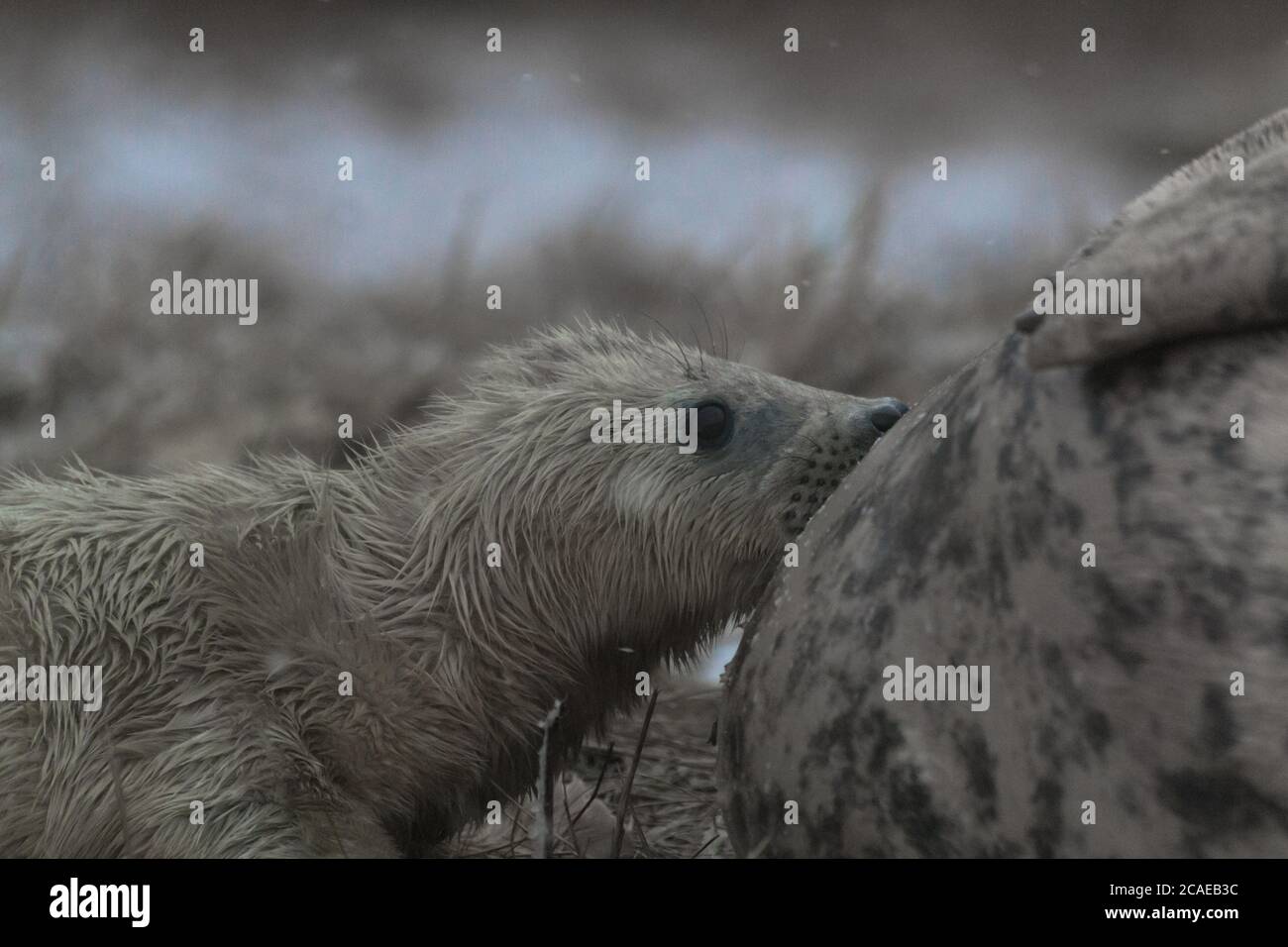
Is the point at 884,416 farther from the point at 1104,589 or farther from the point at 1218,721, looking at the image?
the point at 1218,721

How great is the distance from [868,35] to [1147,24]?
862 mm

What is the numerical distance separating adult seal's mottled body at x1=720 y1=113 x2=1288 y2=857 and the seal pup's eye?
2.37ft

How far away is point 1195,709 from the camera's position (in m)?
1.33

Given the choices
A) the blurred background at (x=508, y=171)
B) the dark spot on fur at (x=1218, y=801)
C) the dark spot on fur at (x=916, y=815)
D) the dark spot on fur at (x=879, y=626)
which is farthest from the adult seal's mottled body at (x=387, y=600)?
the blurred background at (x=508, y=171)

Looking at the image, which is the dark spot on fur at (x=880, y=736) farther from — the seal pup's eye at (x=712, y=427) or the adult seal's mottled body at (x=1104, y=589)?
the seal pup's eye at (x=712, y=427)

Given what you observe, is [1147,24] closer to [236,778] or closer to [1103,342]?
[1103,342]

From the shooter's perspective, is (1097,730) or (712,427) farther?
(712,427)

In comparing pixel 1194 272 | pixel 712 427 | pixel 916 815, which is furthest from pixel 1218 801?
pixel 712 427

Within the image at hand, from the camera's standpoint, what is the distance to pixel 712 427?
94.7 inches

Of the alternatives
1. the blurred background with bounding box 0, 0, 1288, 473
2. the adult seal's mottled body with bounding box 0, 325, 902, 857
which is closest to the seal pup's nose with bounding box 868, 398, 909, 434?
the adult seal's mottled body with bounding box 0, 325, 902, 857

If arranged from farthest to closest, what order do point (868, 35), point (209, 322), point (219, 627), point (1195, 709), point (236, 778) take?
1. point (209, 322)
2. point (868, 35)
3. point (219, 627)
4. point (236, 778)
5. point (1195, 709)

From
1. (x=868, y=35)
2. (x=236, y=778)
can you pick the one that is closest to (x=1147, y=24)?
(x=868, y=35)

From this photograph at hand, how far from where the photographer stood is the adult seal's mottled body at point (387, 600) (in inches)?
81.1

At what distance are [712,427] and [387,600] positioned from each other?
0.64 meters
